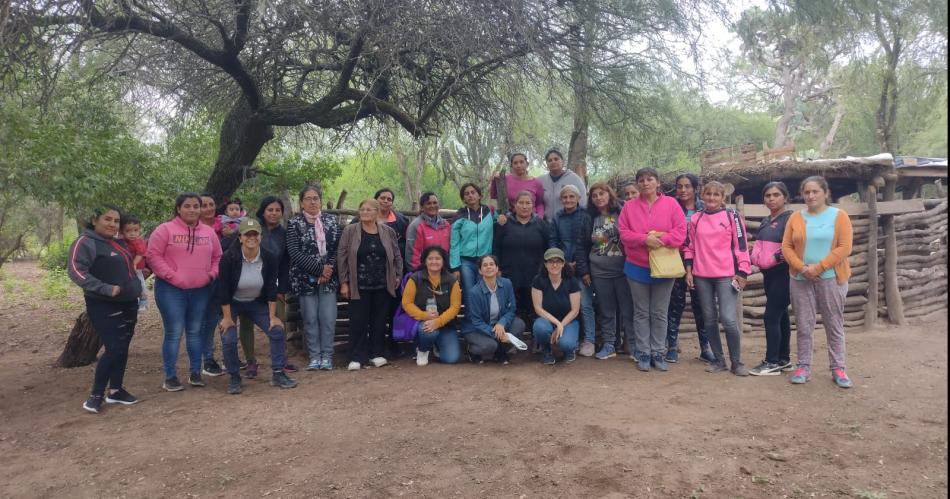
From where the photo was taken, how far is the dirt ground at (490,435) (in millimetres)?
3131

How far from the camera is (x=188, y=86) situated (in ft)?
24.6

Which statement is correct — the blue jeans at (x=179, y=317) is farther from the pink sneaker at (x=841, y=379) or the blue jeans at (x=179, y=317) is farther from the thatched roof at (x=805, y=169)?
the thatched roof at (x=805, y=169)

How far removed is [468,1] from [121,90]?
14.6ft

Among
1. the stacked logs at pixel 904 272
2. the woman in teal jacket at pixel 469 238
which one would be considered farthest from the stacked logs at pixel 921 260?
the woman in teal jacket at pixel 469 238

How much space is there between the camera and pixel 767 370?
5270 millimetres

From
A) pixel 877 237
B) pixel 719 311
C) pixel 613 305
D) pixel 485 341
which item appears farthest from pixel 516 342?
pixel 877 237

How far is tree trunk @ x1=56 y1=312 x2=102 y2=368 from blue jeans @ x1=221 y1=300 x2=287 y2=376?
2.00 m

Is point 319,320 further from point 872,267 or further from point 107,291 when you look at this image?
point 872,267

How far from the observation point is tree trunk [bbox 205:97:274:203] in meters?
7.34

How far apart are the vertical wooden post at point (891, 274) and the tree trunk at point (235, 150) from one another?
8.98m

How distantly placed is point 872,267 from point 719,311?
15.4ft

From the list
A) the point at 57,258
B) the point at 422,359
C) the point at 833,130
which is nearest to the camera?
the point at 422,359

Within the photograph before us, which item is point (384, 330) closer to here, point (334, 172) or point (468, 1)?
point (468, 1)

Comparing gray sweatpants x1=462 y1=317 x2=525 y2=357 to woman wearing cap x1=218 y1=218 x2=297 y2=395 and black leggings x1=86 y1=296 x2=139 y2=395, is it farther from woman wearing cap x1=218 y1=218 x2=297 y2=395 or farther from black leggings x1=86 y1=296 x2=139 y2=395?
black leggings x1=86 y1=296 x2=139 y2=395
